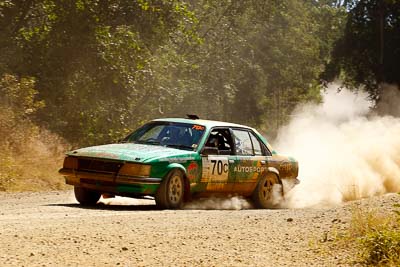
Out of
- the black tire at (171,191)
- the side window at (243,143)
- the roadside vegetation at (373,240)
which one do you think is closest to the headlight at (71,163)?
the black tire at (171,191)

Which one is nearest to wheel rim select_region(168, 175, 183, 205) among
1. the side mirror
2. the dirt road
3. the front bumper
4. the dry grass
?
the front bumper

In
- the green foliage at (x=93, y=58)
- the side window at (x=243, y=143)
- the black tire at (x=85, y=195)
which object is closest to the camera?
the black tire at (x=85, y=195)

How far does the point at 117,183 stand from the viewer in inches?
496

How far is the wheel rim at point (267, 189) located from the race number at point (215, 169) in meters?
1.21

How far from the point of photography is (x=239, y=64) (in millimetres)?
61219

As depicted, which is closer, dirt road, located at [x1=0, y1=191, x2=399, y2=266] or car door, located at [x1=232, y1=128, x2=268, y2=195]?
dirt road, located at [x1=0, y1=191, x2=399, y2=266]

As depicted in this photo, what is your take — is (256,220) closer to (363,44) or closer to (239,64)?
(363,44)

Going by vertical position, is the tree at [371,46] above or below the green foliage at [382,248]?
above

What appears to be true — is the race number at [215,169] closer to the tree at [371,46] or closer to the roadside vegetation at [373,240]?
the roadside vegetation at [373,240]

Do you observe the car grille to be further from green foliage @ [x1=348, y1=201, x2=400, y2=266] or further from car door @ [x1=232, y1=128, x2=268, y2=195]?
green foliage @ [x1=348, y1=201, x2=400, y2=266]

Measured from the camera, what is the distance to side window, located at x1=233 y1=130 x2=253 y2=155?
1474 cm

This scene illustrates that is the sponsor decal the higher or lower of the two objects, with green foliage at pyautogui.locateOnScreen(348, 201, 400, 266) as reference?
higher

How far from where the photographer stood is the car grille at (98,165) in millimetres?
12664

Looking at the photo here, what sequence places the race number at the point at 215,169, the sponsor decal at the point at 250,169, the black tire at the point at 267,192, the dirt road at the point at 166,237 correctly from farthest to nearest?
1. the black tire at the point at 267,192
2. the sponsor decal at the point at 250,169
3. the race number at the point at 215,169
4. the dirt road at the point at 166,237
